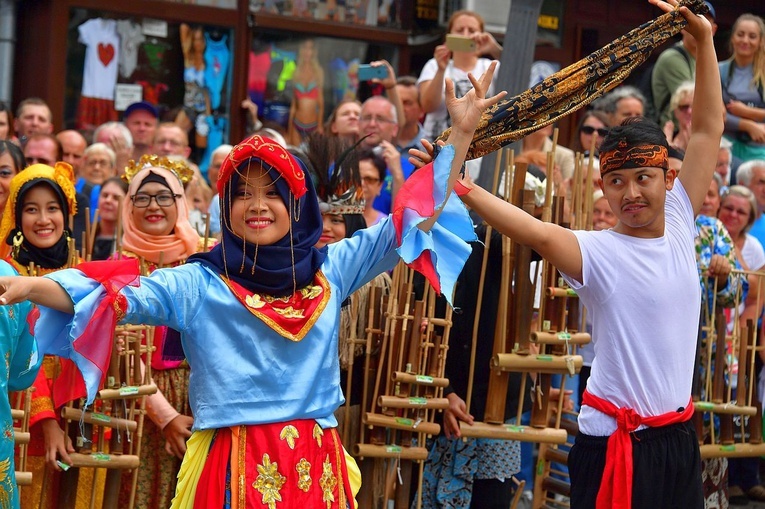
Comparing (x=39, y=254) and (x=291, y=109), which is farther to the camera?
(x=291, y=109)

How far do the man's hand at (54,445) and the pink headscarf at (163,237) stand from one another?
0.96 m

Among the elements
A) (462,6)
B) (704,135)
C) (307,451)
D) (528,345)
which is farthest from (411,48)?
(307,451)

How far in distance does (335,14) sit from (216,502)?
7.55 m

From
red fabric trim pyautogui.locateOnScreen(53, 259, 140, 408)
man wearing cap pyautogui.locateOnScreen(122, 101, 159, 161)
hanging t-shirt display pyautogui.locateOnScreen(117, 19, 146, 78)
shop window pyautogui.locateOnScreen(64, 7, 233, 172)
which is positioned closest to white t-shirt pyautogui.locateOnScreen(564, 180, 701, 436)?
red fabric trim pyautogui.locateOnScreen(53, 259, 140, 408)

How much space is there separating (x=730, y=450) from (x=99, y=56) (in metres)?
6.15

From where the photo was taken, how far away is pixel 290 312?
3867 millimetres

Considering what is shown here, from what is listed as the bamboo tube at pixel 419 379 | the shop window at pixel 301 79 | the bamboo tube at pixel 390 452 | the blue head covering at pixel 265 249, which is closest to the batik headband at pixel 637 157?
the blue head covering at pixel 265 249

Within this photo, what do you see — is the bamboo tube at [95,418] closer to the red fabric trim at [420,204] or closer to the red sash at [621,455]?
the red fabric trim at [420,204]

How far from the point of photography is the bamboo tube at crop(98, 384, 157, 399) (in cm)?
503

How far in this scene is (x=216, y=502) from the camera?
382 cm

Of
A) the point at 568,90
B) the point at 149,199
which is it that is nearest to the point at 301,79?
the point at 149,199

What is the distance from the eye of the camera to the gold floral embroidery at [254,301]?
383 centimetres

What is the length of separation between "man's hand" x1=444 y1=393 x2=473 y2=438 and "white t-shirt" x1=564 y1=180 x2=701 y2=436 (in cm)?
138

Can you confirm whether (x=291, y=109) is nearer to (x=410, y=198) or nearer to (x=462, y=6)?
(x=462, y=6)
